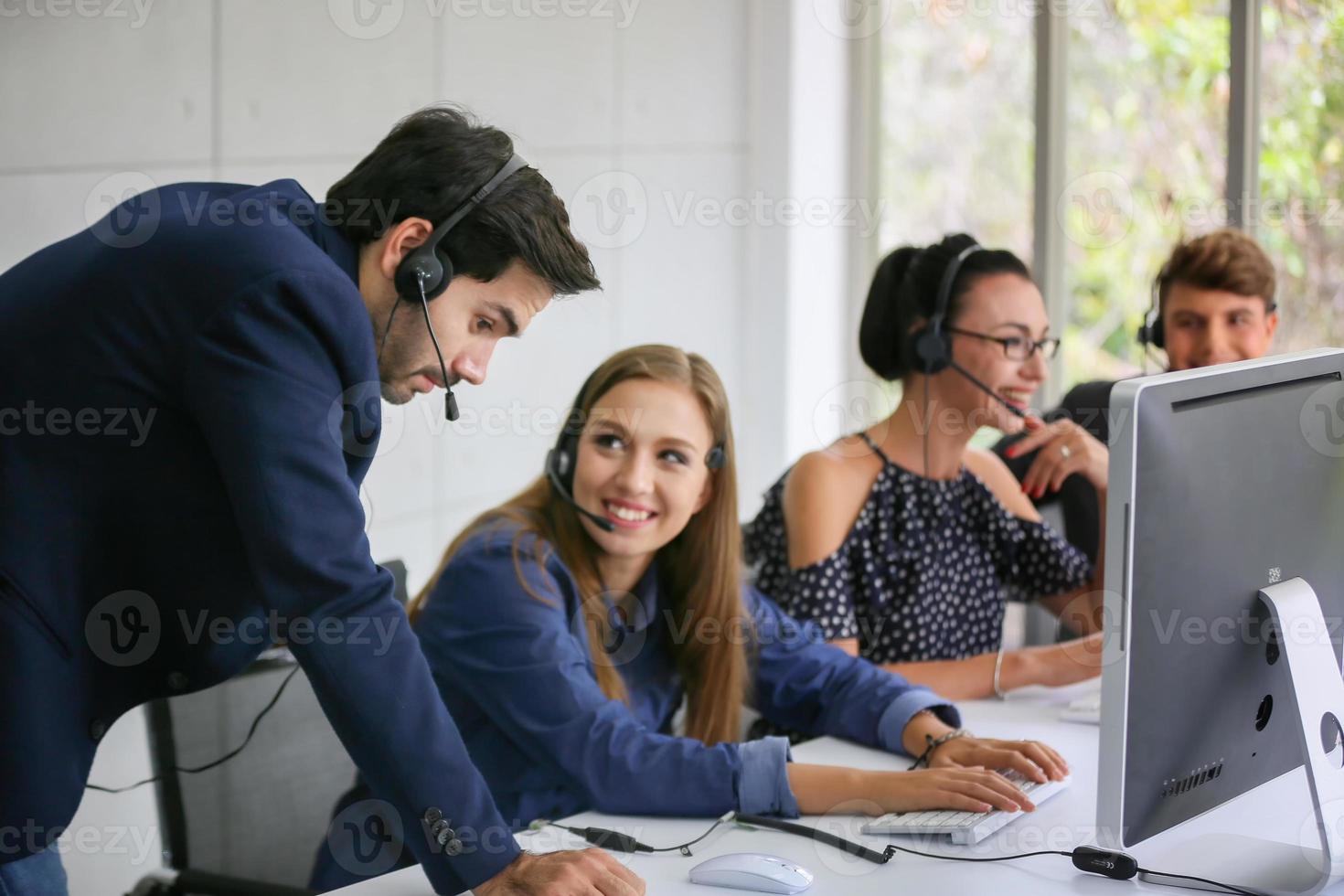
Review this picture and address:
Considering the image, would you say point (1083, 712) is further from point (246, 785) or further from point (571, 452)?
point (246, 785)

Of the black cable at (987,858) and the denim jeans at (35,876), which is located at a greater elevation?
the black cable at (987,858)

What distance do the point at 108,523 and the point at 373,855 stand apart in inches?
26.4

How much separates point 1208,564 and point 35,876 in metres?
1.13

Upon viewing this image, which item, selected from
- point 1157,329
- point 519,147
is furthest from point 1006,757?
point 519,147

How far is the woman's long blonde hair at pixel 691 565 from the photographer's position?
1642 mm

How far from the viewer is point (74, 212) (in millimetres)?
1995

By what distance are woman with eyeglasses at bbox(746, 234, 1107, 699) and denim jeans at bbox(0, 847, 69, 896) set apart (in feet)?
3.44

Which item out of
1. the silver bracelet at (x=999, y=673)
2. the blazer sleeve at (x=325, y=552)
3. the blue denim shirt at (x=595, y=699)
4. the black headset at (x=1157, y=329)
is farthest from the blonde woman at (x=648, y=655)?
the black headset at (x=1157, y=329)

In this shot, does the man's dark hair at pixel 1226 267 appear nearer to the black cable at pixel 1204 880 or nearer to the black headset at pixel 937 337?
the black headset at pixel 937 337

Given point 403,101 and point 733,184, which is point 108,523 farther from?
point 733,184

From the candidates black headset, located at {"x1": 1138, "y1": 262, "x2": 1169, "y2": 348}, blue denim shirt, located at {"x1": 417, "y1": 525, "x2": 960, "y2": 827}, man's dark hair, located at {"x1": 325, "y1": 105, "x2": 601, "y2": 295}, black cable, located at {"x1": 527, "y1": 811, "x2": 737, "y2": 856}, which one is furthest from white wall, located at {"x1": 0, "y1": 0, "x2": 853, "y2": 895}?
black headset, located at {"x1": 1138, "y1": 262, "x2": 1169, "y2": 348}

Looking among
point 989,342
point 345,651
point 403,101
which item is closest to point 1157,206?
point 989,342

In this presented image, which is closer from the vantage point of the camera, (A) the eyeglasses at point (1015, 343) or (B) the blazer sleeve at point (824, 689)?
(B) the blazer sleeve at point (824, 689)

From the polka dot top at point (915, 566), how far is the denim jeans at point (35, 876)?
104 cm
